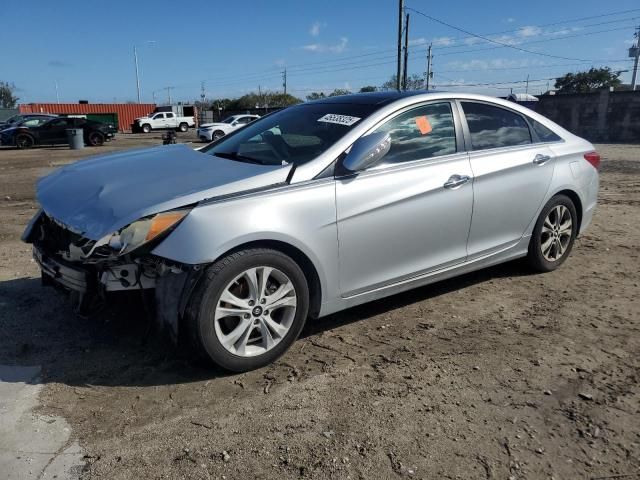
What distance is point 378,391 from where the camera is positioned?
9.83 ft

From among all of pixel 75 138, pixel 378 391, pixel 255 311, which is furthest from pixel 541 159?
pixel 75 138

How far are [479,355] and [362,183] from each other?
52.4 inches

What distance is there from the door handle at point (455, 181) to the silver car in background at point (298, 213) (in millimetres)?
14

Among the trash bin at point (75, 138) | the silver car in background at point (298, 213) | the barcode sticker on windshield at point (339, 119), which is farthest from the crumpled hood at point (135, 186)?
the trash bin at point (75, 138)

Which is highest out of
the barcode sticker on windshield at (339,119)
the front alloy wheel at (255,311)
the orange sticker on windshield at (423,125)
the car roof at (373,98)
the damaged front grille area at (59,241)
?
the car roof at (373,98)

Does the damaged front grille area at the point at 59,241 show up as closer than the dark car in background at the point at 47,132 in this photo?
Yes

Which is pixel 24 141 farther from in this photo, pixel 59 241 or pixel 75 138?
pixel 59 241

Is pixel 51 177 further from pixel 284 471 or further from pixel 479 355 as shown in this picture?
pixel 479 355

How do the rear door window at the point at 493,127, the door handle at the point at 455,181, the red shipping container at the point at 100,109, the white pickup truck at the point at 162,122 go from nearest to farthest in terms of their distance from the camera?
1. the door handle at the point at 455,181
2. the rear door window at the point at 493,127
3. the white pickup truck at the point at 162,122
4. the red shipping container at the point at 100,109

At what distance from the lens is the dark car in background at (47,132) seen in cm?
2367

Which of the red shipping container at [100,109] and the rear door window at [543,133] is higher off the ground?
the red shipping container at [100,109]

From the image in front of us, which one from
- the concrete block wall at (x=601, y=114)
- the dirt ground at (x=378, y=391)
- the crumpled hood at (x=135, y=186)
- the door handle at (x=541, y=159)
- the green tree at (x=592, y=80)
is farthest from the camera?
the green tree at (x=592, y=80)

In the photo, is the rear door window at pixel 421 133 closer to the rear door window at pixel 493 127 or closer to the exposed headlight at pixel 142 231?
the rear door window at pixel 493 127

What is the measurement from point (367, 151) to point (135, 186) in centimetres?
143
